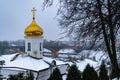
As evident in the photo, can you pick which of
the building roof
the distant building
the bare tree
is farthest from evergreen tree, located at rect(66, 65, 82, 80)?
the bare tree

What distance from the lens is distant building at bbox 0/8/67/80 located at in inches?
1199

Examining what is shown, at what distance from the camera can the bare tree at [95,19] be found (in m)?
5.64

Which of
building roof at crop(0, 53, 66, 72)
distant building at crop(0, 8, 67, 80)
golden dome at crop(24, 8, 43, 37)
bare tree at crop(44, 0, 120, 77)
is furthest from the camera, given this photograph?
golden dome at crop(24, 8, 43, 37)

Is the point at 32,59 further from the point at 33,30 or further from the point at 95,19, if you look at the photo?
the point at 95,19

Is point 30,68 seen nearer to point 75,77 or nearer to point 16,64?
point 16,64

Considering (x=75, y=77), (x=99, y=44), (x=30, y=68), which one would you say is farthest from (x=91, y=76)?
(x=99, y=44)

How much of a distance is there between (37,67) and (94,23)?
2575 cm

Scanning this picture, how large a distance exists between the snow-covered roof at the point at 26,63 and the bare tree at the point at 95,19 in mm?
24508

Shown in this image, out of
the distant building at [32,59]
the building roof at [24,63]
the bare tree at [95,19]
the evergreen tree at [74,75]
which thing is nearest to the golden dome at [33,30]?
the distant building at [32,59]

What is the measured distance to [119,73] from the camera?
608 cm

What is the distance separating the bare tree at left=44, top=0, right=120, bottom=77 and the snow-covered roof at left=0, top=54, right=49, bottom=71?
24.5 metres

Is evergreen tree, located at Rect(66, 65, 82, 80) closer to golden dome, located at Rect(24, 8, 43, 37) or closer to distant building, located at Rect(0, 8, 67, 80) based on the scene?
distant building, located at Rect(0, 8, 67, 80)

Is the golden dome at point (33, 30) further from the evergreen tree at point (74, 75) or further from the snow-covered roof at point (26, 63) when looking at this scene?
the evergreen tree at point (74, 75)

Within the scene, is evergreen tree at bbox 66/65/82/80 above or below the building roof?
below
